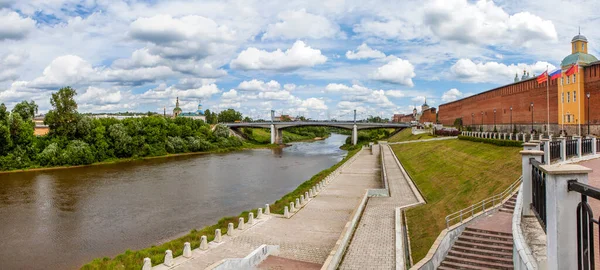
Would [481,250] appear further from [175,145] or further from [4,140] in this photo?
[175,145]

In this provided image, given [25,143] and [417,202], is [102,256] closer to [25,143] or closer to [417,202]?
[417,202]

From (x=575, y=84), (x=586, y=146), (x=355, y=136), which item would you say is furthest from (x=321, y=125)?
(x=586, y=146)

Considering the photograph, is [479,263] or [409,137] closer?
[479,263]

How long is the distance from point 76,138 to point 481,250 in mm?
53490

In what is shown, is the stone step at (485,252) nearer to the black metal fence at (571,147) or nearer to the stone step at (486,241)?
the stone step at (486,241)

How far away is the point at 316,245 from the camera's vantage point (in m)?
13.8

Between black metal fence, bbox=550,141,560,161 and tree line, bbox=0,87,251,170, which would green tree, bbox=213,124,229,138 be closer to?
tree line, bbox=0,87,251,170

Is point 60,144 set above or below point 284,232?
above

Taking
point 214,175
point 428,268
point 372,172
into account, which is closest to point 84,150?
point 214,175

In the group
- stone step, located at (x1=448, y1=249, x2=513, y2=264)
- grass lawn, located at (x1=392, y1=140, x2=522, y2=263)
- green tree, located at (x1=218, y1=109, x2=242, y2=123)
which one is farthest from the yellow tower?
green tree, located at (x1=218, y1=109, x2=242, y2=123)

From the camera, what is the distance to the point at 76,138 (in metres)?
51.3

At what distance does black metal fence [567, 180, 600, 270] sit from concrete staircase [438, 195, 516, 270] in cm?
628

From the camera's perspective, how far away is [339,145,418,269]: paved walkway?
1167 centimetres

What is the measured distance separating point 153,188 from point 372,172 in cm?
1859
